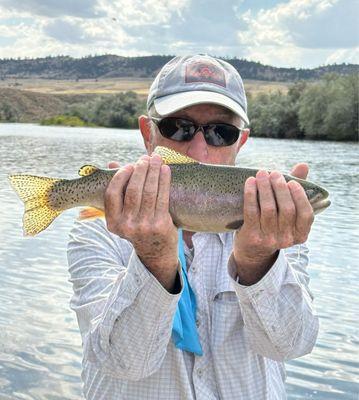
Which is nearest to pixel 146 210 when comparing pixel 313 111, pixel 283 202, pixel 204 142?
pixel 283 202

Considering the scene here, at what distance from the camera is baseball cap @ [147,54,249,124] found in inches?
128

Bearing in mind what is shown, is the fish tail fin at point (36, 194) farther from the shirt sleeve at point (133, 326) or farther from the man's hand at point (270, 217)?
the man's hand at point (270, 217)

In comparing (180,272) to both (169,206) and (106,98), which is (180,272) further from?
(106,98)

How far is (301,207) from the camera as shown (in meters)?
2.48

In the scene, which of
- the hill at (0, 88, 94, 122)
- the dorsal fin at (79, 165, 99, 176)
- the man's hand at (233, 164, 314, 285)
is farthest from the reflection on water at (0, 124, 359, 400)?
the hill at (0, 88, 94, 122)

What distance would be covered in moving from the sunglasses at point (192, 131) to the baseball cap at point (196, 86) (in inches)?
2.8

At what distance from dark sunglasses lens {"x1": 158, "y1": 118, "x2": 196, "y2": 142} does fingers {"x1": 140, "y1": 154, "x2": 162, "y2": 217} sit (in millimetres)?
740

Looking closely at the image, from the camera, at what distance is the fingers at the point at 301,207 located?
2.48m

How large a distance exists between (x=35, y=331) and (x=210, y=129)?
5112mm

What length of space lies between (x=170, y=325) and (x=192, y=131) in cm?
110

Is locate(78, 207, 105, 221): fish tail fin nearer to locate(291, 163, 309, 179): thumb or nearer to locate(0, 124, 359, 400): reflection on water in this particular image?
locate(291, 163, 309, 179): thumb

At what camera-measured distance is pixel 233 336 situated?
276 centimetres

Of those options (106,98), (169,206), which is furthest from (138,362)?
(106,98)

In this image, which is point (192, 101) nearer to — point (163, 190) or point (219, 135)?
point (219, 135)
